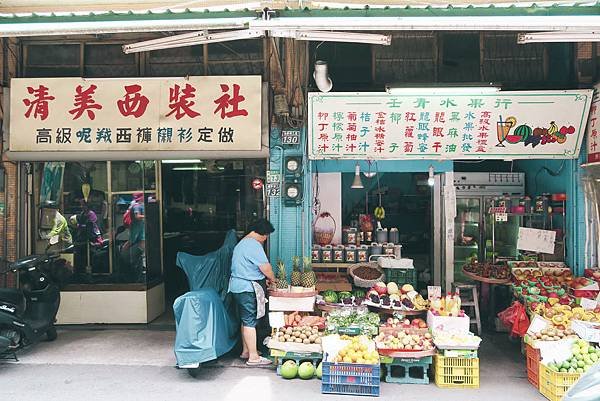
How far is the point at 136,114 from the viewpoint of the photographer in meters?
7.96

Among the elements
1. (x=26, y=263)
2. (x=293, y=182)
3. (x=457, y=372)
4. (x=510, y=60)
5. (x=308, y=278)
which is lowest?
(x=457, y=372)

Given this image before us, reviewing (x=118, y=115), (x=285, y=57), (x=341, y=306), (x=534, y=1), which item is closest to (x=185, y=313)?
(x=341, y=306)

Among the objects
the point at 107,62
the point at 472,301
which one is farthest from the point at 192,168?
the point at 472,301

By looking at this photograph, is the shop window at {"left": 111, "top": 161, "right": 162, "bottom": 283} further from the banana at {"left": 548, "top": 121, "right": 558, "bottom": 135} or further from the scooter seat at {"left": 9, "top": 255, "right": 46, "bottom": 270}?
the banana at {"left": 548, "top": 121, "right": 558, "bottom": 135}

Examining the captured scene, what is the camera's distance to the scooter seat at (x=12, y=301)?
6.91 metres

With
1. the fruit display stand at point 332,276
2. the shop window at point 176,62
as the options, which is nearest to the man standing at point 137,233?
the shop window at point 176,62

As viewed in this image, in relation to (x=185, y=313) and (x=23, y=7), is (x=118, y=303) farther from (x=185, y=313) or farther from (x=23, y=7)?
(x=23, y=7)

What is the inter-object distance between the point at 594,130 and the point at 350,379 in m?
4.78

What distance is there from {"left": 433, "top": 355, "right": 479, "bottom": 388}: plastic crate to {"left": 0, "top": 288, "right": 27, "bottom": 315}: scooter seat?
518 centimetres

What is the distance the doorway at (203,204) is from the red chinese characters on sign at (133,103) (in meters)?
1.69

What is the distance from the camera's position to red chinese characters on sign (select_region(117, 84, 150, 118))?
7949 mm

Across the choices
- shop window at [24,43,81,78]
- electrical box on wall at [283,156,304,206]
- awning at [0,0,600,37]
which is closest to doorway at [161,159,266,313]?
electrical box on wall at [283,156,304,206]

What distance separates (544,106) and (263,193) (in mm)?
4149

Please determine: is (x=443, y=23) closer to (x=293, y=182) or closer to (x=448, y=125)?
(x=448, y=125)
